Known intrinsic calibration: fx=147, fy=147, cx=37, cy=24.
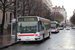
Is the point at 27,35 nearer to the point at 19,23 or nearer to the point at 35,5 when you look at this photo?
the point at 19,23

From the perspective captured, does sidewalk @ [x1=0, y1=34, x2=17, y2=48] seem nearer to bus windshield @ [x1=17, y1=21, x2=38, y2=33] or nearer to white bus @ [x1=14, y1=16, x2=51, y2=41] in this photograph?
white bus @ [x1=14, y1=16, x2=51, y2=41]

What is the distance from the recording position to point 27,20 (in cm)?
1496

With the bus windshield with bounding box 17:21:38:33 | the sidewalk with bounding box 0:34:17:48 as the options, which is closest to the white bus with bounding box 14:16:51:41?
the bus windshield with bounding box 17:21:38:33

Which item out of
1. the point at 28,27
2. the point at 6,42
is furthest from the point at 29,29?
the point at 6,42

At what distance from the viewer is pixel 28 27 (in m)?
14.7

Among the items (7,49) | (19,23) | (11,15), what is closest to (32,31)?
(19,23)

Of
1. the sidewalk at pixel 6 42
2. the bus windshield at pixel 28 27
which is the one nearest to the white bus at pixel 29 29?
the bus windshield at pixel 28 27

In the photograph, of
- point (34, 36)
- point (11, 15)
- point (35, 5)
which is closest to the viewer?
point (34, 36)

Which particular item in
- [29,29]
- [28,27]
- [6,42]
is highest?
[28,27]

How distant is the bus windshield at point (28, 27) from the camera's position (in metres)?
14.7

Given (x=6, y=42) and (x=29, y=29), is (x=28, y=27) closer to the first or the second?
(x=29, y=29)

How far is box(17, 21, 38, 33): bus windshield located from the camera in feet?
48.2

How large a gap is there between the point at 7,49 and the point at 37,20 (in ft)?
15.6

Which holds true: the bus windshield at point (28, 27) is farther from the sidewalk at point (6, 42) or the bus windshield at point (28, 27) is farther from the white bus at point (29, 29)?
the sidewalk at point (6, 42)
